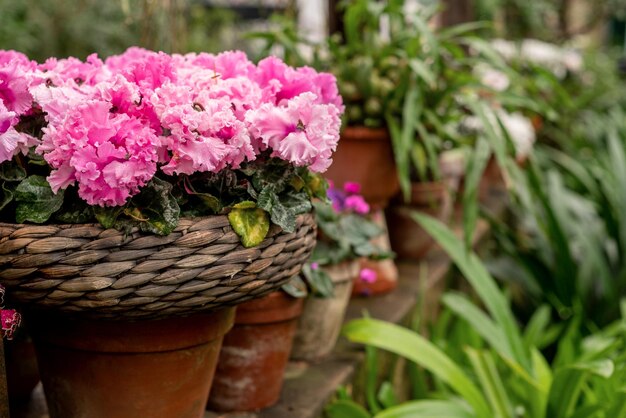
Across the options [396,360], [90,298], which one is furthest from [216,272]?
[396,360]

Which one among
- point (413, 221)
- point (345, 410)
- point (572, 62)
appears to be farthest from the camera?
point (572, 62)

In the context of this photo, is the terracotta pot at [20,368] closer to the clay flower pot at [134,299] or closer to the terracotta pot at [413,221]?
the clay flower pot at [134,299]

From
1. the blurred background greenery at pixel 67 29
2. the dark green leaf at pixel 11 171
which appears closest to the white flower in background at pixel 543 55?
the blurred background greenery at pixel 67 29

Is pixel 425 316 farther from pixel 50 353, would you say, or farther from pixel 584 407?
pixel 50 353

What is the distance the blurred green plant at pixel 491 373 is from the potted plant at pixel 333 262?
7 centimetres

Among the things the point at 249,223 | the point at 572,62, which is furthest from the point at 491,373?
the point at 572,62

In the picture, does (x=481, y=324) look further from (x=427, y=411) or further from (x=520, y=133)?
(x=520, y=133)

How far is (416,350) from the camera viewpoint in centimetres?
157

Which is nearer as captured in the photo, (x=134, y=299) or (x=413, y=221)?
(x=134, y=299)

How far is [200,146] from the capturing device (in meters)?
0.94

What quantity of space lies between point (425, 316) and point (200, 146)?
1.43 m

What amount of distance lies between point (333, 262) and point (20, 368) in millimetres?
635

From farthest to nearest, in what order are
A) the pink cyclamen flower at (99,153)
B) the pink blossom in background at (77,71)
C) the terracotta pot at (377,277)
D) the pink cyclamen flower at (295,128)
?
the terracotta pot at (377,277) < the pink blossom in background at (77,71) < the pink cyclamen flower at (295,128) < the pink cyclamen flower at (99,153)

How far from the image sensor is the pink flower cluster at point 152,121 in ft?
2.96
